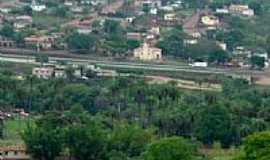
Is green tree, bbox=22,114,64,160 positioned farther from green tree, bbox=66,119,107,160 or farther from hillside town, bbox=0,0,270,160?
green tree, bbox=66,119,107,160

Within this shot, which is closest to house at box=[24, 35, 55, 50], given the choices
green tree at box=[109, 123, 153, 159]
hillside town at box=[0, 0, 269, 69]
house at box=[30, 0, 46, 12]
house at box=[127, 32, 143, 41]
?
hillside town at box=[0, 0, 269, 69]

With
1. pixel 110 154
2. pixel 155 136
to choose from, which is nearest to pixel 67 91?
pixel 155 136

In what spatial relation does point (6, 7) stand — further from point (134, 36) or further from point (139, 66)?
point (139, 66)

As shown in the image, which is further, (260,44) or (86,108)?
(260,44)

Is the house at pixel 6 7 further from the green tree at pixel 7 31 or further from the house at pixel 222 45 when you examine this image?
the house at pixel 222 45

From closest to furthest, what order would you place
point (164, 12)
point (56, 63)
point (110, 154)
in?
point (110, 154)
point (56, 63)
point (164, 12)

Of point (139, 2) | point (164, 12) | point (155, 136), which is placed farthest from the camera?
point (139, 2)

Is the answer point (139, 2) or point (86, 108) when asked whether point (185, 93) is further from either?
point (139, 2)
